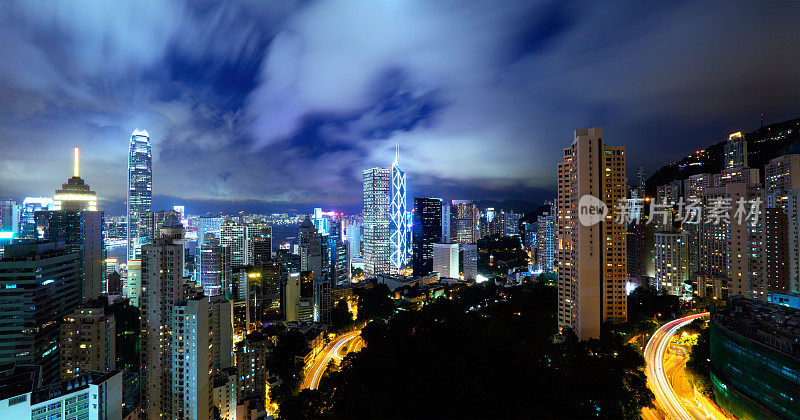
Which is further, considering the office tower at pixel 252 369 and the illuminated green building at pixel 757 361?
the office tower at pixel 252 369

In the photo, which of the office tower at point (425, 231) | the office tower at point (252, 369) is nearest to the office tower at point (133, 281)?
the office tower at point (252, 369)

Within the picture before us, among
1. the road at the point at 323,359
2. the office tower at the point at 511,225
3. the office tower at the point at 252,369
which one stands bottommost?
the road at the point at 323,359

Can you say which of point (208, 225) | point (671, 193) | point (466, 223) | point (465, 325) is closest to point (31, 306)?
point (465, 325)

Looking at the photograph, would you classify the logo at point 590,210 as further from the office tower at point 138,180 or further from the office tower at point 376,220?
the office tower at point 138,180

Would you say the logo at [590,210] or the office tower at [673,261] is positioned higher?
the logo at [590,210]

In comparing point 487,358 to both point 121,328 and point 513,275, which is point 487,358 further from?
point 513,275

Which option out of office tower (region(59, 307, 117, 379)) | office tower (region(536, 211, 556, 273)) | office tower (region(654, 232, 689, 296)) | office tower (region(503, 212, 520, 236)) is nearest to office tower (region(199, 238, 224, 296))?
office tower (region(59, 307, 117, 379))

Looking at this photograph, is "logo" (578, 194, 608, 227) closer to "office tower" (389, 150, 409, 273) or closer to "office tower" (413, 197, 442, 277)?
"office tower" (413, 197, 442, 277)
